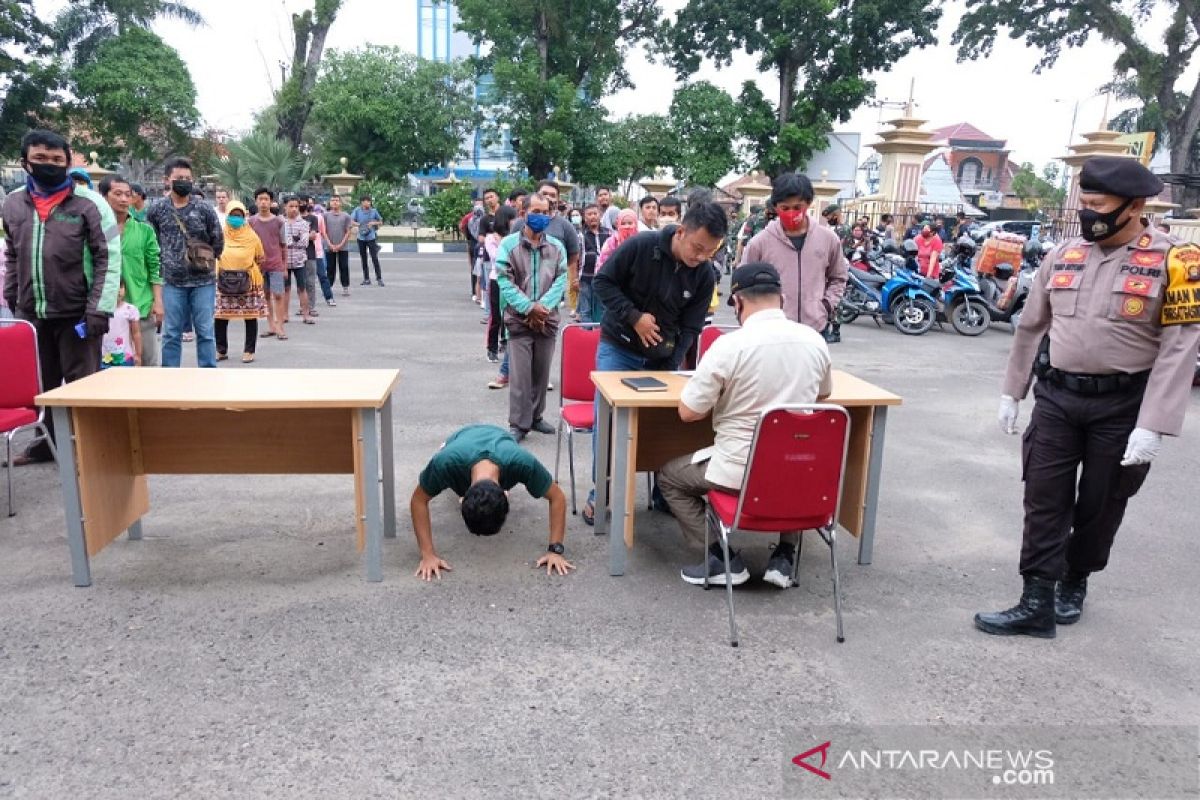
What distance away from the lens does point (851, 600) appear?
146 inches

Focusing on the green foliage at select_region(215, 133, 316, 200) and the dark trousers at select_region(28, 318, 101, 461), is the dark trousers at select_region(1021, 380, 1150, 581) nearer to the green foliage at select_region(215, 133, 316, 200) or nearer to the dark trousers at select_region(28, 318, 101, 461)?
the dark trousers at select_region(28, 318, 101, 461)

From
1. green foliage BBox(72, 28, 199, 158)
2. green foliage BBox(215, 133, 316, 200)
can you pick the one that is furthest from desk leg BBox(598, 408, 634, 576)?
green foliage BBox(72, 28, 199, 158)

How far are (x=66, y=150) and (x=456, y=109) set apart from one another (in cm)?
3035

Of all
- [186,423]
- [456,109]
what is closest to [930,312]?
[186,423]

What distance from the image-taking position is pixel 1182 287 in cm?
296

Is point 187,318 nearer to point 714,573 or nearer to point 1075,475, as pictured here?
point 714,573

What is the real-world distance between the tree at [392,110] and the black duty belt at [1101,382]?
31727 mm

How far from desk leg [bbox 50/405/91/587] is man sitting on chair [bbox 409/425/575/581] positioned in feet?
4.50

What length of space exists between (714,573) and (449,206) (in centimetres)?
2343

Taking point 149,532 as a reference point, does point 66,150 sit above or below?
above

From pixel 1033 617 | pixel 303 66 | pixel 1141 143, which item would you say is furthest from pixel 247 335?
pixel 303 66

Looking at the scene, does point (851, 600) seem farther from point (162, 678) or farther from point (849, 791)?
point (162, 678)

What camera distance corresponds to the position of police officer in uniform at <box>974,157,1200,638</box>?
2996mm

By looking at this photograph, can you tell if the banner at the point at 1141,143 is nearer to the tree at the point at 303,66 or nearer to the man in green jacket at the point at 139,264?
the man in green jacket at the point at 139,264
